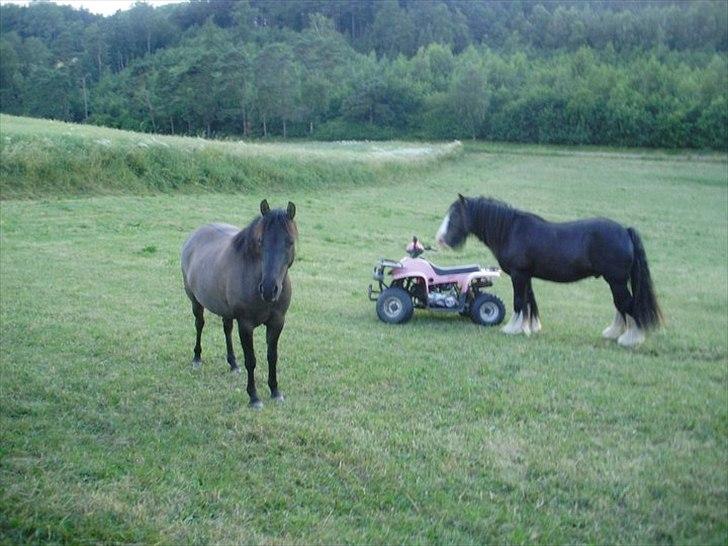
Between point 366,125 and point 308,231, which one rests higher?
point 366,125

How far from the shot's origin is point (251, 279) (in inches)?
233

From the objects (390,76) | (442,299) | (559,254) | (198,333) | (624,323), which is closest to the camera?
(198,333)

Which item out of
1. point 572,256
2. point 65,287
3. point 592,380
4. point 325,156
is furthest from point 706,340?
point 325,156

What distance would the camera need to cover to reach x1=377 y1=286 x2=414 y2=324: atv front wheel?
30.8 ft

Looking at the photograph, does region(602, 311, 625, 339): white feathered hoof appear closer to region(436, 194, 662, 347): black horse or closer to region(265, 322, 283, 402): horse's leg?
region(436, 194, 662, 347): black horse

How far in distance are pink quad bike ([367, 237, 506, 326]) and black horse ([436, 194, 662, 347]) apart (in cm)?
41

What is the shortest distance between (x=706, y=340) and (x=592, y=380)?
2899 millimetres

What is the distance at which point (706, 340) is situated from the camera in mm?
8844

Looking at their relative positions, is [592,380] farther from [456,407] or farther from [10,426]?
[10,426]

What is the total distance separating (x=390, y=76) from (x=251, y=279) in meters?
75.5

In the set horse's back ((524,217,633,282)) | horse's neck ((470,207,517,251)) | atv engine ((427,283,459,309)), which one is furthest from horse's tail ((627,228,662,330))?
atv engine ((427,283,459,309))

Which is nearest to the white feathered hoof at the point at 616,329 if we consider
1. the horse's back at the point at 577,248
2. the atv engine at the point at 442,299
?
the horse's back at the point at 577,248

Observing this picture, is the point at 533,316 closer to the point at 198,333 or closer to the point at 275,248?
the point at 198,333

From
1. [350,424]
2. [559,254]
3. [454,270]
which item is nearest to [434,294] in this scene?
[454,270]
